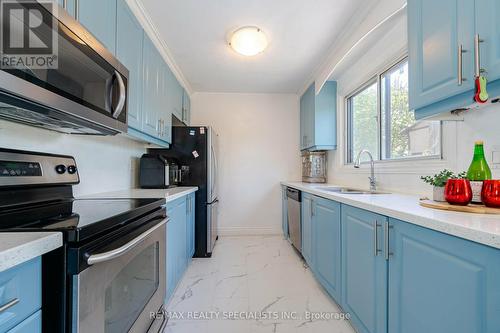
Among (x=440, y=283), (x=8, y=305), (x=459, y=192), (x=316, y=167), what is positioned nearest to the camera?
(x=8, y=305)

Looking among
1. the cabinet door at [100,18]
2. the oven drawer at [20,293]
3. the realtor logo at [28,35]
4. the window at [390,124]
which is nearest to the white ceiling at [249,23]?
the cabinet door at [100,18]

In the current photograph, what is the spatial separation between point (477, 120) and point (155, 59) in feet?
7.96

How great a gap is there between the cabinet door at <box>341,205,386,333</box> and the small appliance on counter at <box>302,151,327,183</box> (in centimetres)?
184

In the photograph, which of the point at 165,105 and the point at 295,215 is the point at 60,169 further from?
the point at 295,215

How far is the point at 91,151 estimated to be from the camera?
1696 millimetres

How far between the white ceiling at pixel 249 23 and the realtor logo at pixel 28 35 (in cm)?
126

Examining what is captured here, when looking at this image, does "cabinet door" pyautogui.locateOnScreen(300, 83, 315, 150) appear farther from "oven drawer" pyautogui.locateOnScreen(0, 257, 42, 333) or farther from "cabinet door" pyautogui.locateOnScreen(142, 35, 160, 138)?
"oven drawer" pyautogui.locateOnScreen(0, 257, 42, 333)

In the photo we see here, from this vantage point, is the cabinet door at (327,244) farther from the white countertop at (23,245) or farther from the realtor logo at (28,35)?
the realtor logo at (28,35)

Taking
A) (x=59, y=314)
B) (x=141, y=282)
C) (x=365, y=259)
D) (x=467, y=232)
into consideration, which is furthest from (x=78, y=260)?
(x=365, y=259)

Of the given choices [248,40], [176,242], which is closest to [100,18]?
[248,40]

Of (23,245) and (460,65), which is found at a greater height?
(460,65)

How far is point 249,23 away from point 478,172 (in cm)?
195

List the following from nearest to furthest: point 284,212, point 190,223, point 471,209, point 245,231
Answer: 1. point 471,209
2. point 190,223
3. point 284,212
4. point 245,231

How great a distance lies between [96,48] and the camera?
1.09m
